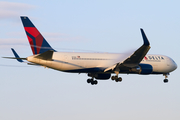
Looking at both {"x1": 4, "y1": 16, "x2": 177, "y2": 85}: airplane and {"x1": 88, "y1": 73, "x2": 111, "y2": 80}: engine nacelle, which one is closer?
{"x1": 4, "y1": 16, "x2": 177, "y2": 85}: airplane

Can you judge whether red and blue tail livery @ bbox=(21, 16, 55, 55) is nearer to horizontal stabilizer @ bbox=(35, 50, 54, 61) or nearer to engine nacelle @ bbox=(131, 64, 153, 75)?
horizontal stabilizer @ bbox=(35, 50, 54, 61)

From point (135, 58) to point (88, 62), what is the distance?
19.5 feet

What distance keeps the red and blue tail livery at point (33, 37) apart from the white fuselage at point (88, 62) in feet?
7.00

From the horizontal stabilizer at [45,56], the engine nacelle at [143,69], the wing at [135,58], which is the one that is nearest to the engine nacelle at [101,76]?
the wing at [135,58]

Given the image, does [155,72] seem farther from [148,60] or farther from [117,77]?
[117,77]

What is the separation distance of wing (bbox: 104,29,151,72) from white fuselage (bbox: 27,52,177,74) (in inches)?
59.3

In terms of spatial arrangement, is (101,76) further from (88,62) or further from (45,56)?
(45,56)

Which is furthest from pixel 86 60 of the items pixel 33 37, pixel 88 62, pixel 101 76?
pixel 33 37

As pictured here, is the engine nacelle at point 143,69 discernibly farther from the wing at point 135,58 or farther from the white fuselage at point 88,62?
the white fuselage at point 88,62

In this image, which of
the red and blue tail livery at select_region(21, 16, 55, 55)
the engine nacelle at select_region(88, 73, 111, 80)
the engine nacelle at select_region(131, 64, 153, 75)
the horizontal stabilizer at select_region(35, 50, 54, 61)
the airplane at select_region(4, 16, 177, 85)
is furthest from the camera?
the engine nacelle at select_region(88, 73, 111, 80)

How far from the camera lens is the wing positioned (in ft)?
135

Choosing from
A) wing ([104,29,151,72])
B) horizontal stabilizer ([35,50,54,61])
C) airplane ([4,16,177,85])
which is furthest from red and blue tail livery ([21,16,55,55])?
wing ([104,29,151,72])

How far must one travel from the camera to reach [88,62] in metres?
46.7

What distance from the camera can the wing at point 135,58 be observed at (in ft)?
135
